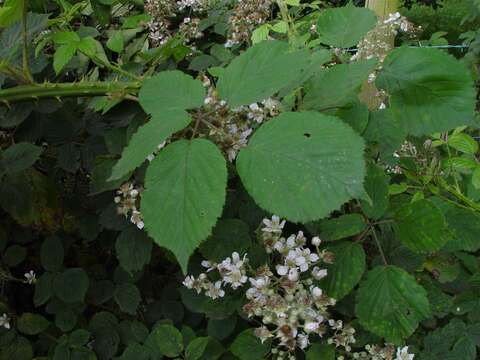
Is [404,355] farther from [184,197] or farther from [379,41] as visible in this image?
[379,41]

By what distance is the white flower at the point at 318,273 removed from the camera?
842 millimetres

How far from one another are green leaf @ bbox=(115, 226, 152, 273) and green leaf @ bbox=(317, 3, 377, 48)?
18.4 inches

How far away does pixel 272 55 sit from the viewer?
756mm

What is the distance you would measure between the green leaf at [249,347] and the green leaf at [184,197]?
0.37m

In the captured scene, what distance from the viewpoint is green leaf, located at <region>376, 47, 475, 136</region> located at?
29.3 inches

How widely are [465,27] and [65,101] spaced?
290 inches

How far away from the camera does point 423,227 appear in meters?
0.81

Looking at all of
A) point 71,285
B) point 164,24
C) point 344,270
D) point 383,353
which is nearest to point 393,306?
point 344,270

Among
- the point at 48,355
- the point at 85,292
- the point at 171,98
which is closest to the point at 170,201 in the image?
the point at 171,98

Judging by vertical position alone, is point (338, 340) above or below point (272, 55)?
below

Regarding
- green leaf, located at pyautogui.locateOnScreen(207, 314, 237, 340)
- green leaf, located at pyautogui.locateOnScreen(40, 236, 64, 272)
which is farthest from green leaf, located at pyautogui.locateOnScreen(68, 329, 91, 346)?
green leaf, located at pyautogui.locateOnScreen(207, 314, 237, 340)

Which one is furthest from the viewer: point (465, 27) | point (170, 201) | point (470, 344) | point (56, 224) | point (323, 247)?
point (465, 27)

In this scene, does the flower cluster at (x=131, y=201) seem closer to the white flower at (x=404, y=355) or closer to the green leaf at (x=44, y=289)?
the green leaf at (x=44, y=289)

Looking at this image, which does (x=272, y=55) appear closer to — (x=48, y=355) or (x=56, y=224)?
(x=56, y=224)
